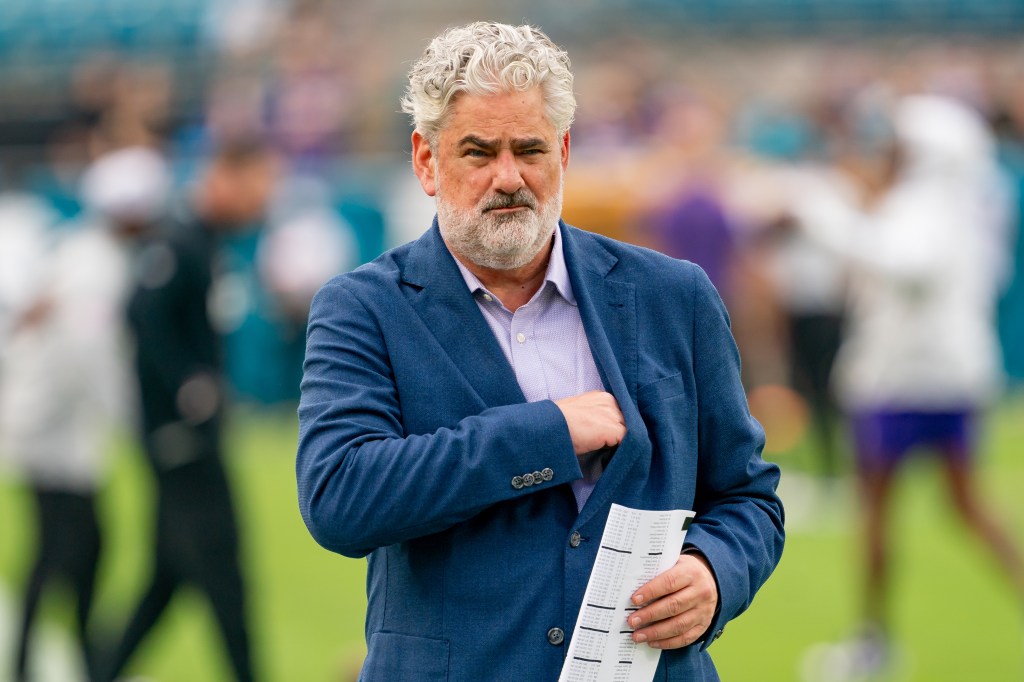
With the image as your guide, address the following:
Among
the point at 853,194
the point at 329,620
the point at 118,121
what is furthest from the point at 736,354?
the point at 853,194

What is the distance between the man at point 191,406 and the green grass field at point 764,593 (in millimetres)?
148

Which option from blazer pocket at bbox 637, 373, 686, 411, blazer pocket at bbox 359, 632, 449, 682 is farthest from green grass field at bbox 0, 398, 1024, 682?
blazer pocket at bbox 637, 373, 686, 411

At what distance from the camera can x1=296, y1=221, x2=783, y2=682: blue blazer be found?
8.15ft

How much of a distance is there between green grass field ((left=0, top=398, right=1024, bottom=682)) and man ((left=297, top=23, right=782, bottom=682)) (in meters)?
3.49

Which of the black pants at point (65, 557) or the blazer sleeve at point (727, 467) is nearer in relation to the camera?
the blazer sleeve at point (727, 467)

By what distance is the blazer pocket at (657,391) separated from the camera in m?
2.62

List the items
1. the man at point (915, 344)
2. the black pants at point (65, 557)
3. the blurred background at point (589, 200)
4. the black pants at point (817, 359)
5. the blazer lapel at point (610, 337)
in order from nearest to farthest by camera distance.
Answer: the blazer lapel at point (610, 337) → the black pants at point (65, 557) → the man at point (915, 344) → the blurred background at point (589, 200) → the black pants at point (817, 359)

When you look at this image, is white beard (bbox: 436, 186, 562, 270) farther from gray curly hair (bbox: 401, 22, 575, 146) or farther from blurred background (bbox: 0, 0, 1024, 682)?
blurred background (bbox: 0, 0, 1024, 682)

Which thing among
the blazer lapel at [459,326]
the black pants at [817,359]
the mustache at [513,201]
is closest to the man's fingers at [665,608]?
the blazer lapel at [459,326]

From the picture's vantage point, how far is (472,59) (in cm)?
259

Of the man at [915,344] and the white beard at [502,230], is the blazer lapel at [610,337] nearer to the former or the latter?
the white beard at [502,230]

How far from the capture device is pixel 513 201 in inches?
103

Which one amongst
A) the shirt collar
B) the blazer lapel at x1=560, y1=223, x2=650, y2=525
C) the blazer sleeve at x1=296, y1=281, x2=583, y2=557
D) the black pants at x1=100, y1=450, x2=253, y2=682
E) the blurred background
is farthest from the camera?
the blurred background

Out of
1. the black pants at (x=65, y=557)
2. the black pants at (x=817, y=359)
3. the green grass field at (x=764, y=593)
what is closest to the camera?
the black pants at (x=65, y=557)
